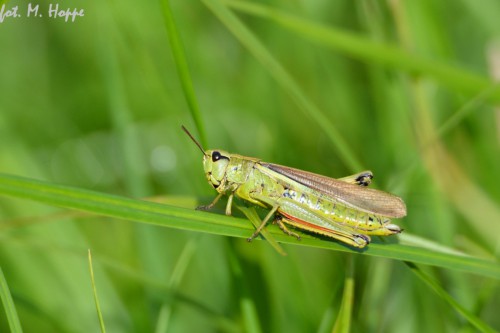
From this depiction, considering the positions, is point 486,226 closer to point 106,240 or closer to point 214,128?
A: point 214,128

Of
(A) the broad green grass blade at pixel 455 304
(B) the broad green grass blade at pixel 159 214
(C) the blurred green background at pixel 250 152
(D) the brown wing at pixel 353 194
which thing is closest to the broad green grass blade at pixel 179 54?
(C) the blurred green background at pixel 250 152

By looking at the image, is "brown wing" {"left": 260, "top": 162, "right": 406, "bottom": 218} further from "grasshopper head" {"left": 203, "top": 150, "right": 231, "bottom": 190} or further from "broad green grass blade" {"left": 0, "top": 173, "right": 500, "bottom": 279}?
"broad green grass blade" {"left": 0, "top": 173, "right": 500, "bottom": 279}

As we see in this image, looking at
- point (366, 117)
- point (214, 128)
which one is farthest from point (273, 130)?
point (366, 117)

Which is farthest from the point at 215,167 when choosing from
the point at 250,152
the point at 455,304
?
the point at 250,152

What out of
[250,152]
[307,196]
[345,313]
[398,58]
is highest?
[398,58]

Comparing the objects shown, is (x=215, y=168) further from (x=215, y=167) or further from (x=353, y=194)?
(x=353, y=194)

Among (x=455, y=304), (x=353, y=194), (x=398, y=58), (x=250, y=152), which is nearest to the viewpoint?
(x=455, y=304)

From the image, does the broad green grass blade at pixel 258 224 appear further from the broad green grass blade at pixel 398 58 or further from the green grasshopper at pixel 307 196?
the broad green grass blade at pixel 398 58
